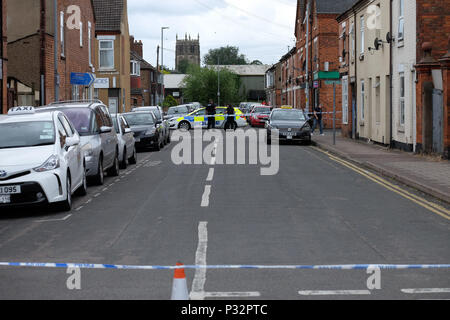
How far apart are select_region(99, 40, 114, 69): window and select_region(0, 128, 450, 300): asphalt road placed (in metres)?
37.9

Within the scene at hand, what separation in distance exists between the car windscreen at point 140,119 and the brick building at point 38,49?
3.42 m

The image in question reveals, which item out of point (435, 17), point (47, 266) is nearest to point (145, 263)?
point (47, 266)

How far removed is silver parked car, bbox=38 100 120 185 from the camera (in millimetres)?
16016

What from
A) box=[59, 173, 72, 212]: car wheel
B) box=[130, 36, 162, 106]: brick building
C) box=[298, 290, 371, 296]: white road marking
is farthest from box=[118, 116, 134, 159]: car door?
box=[130, 36, 162, 106]: brick building

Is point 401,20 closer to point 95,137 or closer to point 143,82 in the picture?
point 95,137

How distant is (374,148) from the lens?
28047mm

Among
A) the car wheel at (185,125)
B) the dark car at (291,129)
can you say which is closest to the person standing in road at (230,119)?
the car wheel at (185,125)

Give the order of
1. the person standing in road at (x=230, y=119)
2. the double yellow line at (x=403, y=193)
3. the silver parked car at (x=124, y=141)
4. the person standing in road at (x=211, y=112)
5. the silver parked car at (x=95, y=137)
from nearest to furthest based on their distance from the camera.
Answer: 1. the double yellow line at (x=403, y=193)
2. the silver parked car at (x=95, y=137)
3. the silver parked car at (x=124, y=141)
4. the person standing in road at (x=211, y=112)
5. the person standing in road at (x=230, y=119)

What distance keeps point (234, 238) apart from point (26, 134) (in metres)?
5.40

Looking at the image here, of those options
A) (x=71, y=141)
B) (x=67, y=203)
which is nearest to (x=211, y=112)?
(x=71, y=141)

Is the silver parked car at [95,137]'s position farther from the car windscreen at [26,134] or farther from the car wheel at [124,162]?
the car windscreen at [26,134]

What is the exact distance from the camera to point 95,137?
16.5m

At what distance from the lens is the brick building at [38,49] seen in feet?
97.5
